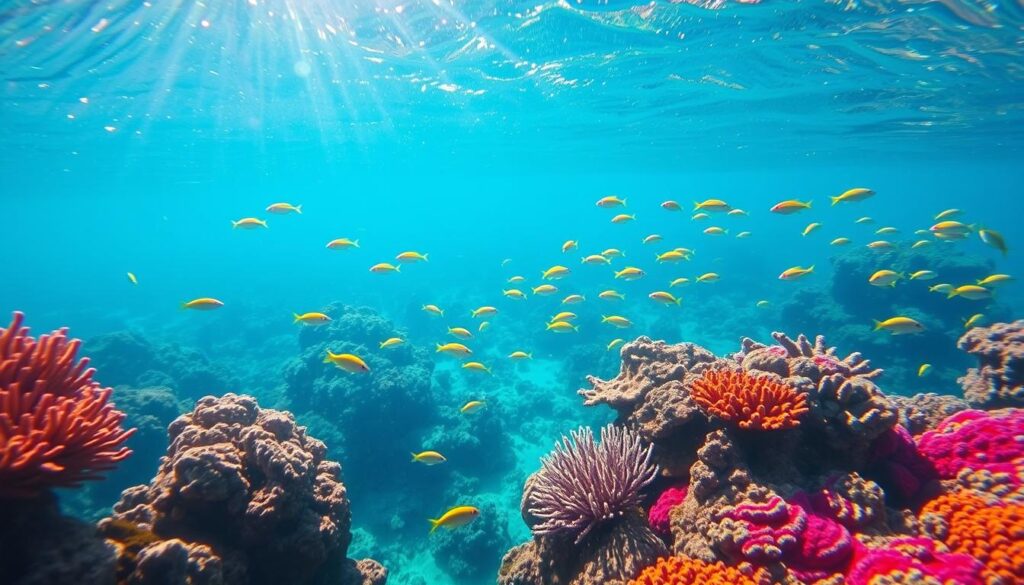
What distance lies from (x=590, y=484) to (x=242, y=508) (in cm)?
327

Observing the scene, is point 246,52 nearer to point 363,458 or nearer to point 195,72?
point 195,72

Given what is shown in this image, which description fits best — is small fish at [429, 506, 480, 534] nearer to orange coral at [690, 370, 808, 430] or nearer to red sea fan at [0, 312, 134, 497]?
orange coral at [690, 370, 808, 430]

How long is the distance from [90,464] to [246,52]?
19156 mm

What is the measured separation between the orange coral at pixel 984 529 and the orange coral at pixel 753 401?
1.11 metres

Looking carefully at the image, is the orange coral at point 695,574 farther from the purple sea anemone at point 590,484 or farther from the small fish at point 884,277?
the small fish at point 884,277

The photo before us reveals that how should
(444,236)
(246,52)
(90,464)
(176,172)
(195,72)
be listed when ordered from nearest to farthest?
(90,464) < (246,52) < (195,72) < (176,172) < (444,236)

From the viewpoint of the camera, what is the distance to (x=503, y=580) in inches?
208

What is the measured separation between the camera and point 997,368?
277 inches

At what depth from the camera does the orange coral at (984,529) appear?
278cm

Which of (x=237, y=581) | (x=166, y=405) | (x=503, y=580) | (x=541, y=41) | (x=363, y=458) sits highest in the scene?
(x=541, y=41)

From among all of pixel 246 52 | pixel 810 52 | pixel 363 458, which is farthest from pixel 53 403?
pixel 810 52

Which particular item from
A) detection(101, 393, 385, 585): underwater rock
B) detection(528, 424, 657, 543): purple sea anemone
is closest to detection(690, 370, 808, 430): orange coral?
detection(528, 424, 657, 543): purple sea anemone

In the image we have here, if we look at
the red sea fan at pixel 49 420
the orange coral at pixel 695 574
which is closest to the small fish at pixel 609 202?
the orange coral at pixel 695 574

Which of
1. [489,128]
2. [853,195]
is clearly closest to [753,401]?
[853,195]
